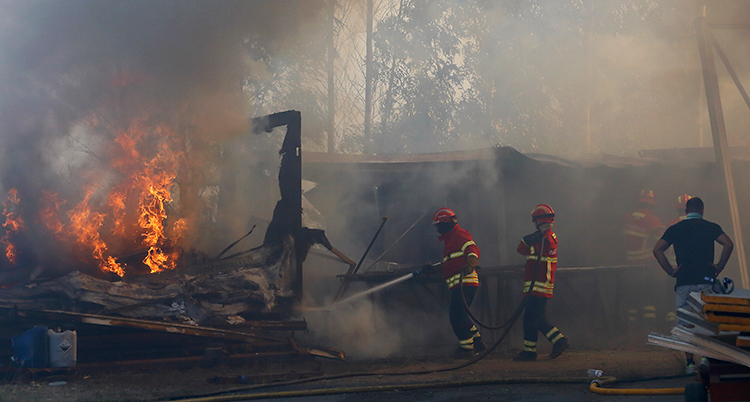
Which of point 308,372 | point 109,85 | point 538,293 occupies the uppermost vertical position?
point 109,85

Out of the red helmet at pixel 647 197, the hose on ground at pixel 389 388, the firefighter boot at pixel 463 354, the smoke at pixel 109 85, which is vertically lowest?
the firefighter boot at pixel 463 354

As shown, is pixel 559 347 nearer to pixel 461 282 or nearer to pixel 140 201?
pixel 461 282

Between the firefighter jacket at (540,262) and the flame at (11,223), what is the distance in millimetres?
6376

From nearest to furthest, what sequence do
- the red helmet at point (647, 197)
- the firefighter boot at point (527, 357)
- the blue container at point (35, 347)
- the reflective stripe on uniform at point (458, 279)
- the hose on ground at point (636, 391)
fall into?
the hose on ground at point (636, 391) < the blue container at point (35, 347) < the firefighter boot at point (527, 357) < the reflective stripe on uniform at point (458, 279) < the red helmet at point (647, 197)

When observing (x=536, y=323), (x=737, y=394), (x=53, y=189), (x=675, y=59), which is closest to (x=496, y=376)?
(x=536, y=323)

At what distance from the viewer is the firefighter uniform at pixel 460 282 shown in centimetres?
736

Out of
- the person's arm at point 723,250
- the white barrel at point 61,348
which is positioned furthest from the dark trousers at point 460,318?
the white barrel at point 61,348

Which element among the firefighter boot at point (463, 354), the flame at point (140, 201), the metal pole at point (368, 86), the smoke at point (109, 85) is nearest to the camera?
the firefighter boot at point (463, 354)

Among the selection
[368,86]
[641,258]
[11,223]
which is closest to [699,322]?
[641,258]

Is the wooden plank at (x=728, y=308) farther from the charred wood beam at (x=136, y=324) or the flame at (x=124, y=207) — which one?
the flame at (x=124, y=207)

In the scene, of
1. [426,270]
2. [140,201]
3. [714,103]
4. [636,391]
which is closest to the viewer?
[636,391]

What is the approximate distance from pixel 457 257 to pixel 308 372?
2484 mm

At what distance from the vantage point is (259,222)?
10.1 meters

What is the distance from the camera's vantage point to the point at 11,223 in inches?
295
